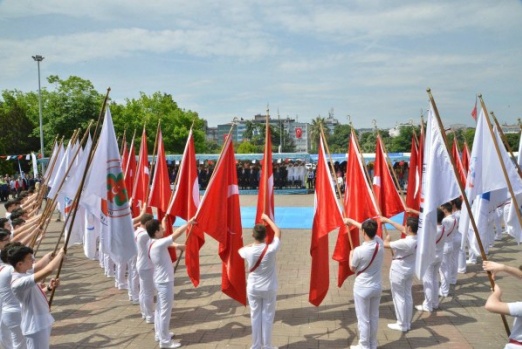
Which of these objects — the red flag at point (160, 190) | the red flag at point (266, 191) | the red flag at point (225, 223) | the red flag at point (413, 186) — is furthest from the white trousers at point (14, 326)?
the red flag at point (413, 186)

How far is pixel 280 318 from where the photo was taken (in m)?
7.53

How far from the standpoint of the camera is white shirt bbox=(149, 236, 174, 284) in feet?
21.2

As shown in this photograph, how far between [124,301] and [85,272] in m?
2.88

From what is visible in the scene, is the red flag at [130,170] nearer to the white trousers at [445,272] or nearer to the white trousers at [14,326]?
the white trousers at [14,326]

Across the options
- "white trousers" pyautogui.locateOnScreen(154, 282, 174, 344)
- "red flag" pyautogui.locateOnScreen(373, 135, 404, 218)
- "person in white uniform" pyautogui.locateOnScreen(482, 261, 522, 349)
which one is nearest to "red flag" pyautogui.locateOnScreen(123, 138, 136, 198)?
"white trousers" pyautogui.locateOnScreen(154, 282, 174, 344)

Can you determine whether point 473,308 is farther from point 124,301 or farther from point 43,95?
point 43,95

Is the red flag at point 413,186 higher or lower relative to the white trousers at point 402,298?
higher

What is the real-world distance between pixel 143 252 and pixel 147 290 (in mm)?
637

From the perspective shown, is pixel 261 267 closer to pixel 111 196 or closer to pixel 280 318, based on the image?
pixel 280 318

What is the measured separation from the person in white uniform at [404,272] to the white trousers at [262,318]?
211cm

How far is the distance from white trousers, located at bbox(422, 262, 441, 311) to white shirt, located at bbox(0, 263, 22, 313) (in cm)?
636

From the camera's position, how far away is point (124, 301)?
339 inches

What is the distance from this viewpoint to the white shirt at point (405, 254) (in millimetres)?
6812

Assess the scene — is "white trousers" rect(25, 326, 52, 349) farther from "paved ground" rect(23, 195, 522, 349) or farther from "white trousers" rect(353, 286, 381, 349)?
"white trousers" rect(353, 286, 381, 349)
